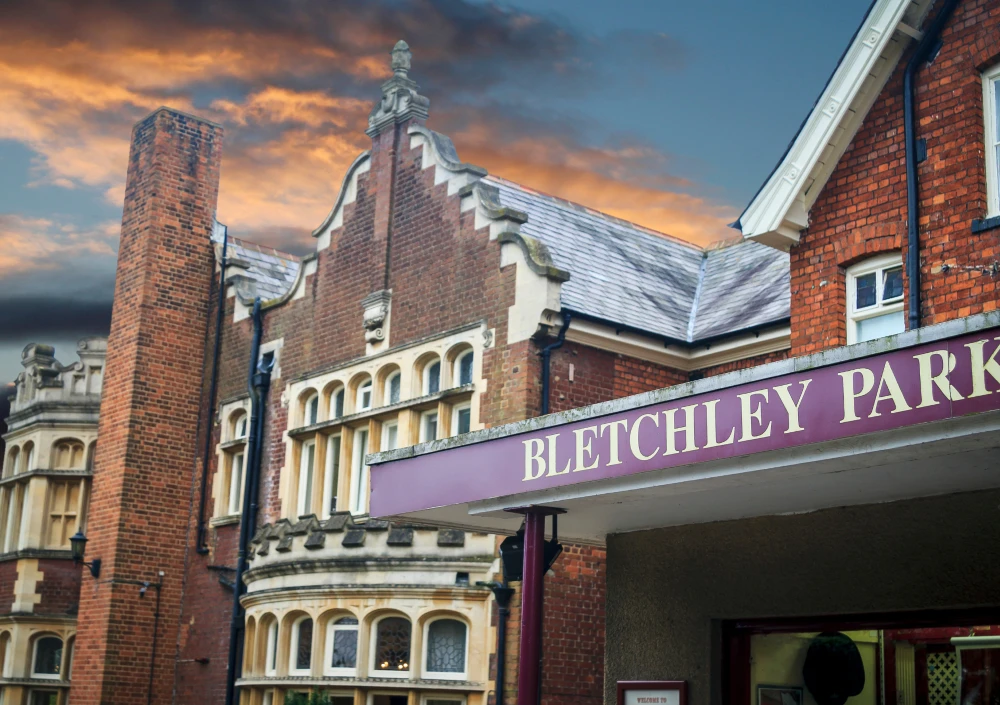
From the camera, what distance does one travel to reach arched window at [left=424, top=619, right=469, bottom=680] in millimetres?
17422

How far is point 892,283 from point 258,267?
16.1 meters

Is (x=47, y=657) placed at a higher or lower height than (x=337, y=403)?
lower

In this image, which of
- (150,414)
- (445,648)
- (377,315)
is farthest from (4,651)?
(445,648)

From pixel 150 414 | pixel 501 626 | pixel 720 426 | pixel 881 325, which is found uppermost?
pixel 150 414

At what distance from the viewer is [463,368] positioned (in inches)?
734

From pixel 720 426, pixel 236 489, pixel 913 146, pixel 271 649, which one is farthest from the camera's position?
pixel 236 489

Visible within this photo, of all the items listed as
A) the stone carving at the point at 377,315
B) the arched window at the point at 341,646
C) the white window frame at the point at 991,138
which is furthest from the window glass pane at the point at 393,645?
the white window frame at the point at 991,138

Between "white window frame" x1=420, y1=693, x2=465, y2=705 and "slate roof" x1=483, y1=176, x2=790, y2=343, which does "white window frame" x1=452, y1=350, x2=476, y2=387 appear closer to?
"slate roof" x1=483, y1=176, x2=790, y2=343

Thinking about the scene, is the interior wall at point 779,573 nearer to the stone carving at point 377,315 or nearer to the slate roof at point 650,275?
the slate roof at point 650,275

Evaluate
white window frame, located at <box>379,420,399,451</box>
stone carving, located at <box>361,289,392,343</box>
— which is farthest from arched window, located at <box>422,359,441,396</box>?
stone carving, located at <box>361,289,392,343</box>

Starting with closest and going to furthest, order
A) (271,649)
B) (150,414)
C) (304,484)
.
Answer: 1. (271,649)
2. (304,484)
3. (150,414)

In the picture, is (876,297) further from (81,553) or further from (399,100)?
(81,553)

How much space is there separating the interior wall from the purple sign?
1277 mm

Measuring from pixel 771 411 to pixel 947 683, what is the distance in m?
3.66
